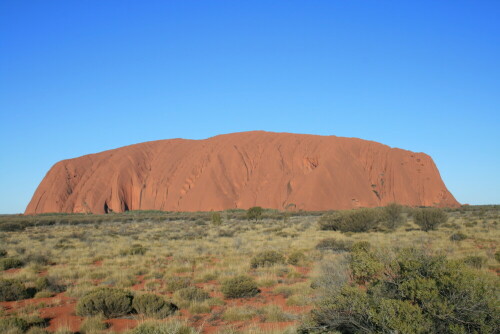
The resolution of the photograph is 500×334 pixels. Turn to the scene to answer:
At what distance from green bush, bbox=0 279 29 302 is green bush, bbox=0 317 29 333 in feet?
9.35

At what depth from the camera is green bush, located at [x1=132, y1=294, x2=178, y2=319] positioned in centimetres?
708

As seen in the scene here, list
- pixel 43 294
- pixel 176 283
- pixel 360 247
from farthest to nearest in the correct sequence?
pixel 360 247
pixel 176 283
pixel 43 294

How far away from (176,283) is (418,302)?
665 centimetres

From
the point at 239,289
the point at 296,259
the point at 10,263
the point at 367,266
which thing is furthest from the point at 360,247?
the point at 10,263

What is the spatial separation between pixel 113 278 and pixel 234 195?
5237 cm

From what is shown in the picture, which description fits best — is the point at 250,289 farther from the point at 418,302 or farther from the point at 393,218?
the point at 393,218

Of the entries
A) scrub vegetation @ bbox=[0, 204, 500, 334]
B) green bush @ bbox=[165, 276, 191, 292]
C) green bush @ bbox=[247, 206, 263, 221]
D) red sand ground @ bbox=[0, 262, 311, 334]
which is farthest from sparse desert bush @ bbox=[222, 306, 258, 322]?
green bush @ bbox=[247, 206, 263, 221]

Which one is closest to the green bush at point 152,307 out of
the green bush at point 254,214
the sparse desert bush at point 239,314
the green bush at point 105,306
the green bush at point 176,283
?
the green bush at point 105,306

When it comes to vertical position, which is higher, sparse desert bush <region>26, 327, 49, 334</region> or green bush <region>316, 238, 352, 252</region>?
sparse desert bush <region>26, 327, 49, 334</region>

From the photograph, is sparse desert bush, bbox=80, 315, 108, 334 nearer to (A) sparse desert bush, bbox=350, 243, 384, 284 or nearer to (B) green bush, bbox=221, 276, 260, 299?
(B) green bush, bbox=221, 276, 260, 299

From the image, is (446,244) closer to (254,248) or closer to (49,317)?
(254,248)

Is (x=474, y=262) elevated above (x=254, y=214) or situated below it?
above

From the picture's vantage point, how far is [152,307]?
7211 millimetres

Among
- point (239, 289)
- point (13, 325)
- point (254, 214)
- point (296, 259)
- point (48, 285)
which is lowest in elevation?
point (254, 214)
